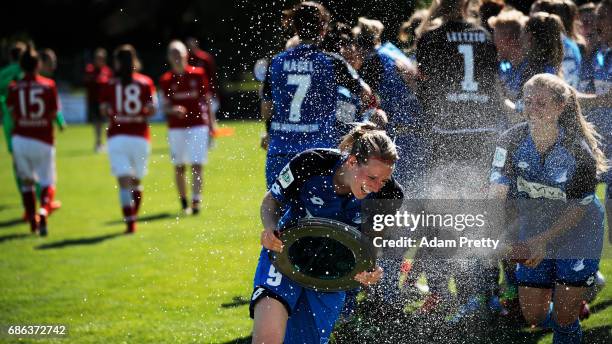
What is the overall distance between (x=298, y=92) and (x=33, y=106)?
566 cm

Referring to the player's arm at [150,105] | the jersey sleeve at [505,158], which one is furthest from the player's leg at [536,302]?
the player's arm at [150,105]

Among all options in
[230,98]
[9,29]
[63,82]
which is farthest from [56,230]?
[9,29]

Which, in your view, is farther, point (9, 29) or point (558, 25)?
point (9, 29)

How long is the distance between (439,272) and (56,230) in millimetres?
6437

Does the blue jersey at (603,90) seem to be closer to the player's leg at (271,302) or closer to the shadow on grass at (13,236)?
the player's leg at (271,302)

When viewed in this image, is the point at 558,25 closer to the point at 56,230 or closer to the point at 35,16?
the point at 56,230

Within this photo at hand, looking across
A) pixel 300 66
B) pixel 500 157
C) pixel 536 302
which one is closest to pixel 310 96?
pixel 300 66

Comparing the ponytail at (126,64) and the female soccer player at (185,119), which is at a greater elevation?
the ponytail at (126,64)

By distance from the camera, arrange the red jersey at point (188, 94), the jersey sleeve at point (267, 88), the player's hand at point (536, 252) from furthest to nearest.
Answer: the red jersey at point (188, 94), the jersey sleeve at point (267, 88), the player's hand at point (536, 252)

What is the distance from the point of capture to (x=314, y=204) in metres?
4.25

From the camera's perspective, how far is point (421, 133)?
606 cm

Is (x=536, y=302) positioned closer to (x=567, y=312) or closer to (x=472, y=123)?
(x=567, y=312)

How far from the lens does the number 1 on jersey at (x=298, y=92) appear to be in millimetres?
5633

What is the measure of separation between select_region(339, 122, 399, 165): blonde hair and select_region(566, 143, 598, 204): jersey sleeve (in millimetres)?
1226
